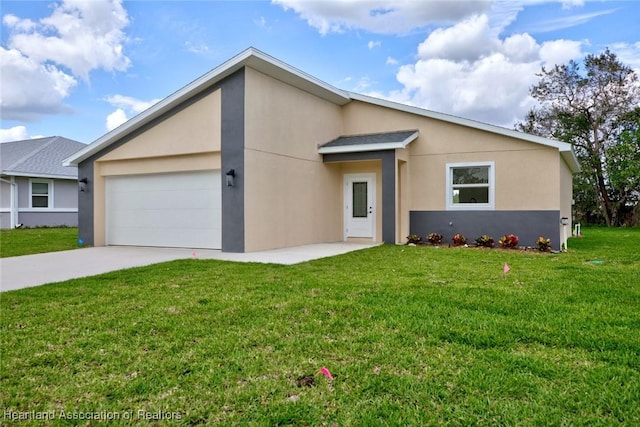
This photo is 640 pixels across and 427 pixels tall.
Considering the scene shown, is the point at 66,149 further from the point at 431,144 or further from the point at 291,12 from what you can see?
the point at 431,144

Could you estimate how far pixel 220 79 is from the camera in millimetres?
10688

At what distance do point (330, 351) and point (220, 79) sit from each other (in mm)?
8832

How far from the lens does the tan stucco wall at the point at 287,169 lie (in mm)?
10602

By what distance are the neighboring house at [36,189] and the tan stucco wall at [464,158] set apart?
16.1 metres

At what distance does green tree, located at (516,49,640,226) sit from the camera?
23078 millimetres

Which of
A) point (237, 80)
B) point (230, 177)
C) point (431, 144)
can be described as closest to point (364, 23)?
point (431, 144)

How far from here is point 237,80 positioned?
412 inches

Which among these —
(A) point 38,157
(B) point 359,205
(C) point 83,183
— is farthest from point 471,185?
(A) point 38,157

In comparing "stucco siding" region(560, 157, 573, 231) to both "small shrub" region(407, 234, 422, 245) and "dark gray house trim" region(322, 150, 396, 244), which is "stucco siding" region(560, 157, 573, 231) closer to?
"small shrub" region(407, 234, 422, 245)

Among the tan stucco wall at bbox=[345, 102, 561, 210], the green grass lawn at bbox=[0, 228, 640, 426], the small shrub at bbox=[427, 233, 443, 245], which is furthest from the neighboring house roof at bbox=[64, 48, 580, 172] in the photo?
the green grass lawn at bbox=[0, 228, 640, 426]

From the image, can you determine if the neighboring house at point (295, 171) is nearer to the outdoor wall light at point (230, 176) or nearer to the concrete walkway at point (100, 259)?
the outdoor wall light at point (230, 176)

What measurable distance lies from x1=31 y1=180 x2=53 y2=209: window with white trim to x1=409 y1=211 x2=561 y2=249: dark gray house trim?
1830cm

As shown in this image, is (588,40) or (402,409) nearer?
(402,409)

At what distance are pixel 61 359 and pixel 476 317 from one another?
378 cm
